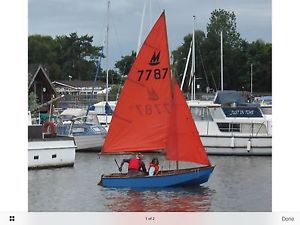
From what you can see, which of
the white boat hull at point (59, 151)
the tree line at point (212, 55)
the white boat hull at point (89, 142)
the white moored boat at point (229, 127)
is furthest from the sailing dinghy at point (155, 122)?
the white boat hull at point (89, 142)

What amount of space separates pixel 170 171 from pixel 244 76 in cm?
394

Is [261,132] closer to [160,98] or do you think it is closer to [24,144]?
[160,98]

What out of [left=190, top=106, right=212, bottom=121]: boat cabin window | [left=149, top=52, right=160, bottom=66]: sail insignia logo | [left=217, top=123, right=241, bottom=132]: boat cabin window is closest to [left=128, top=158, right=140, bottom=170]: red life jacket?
[left=149, top=52, right=160, bottom=66]: sail insignia logo

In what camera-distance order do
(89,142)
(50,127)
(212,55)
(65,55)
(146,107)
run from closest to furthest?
1. (65,55)
2. (212,55)
3. (146,107)
4. (50,127)
5. (89,142)

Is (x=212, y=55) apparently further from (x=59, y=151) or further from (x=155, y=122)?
(x=59, y=151)

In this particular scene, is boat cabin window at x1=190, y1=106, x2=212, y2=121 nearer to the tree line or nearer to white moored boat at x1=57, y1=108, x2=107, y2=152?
white moored boat at x1=57, y1=108, x2=107, y2=152

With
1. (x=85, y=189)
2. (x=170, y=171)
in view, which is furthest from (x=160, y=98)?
(x=85, y=189)

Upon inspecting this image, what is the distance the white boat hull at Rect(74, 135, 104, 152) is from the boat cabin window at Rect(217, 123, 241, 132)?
9.57 feet

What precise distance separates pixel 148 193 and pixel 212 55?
1.76 metres

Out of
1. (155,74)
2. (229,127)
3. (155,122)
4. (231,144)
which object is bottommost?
(231,144)

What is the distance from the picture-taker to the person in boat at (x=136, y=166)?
35.7ft

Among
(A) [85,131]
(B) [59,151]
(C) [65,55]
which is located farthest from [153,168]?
(A) [85,131]

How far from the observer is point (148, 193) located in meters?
8.81

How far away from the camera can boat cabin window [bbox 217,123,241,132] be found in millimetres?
16452
